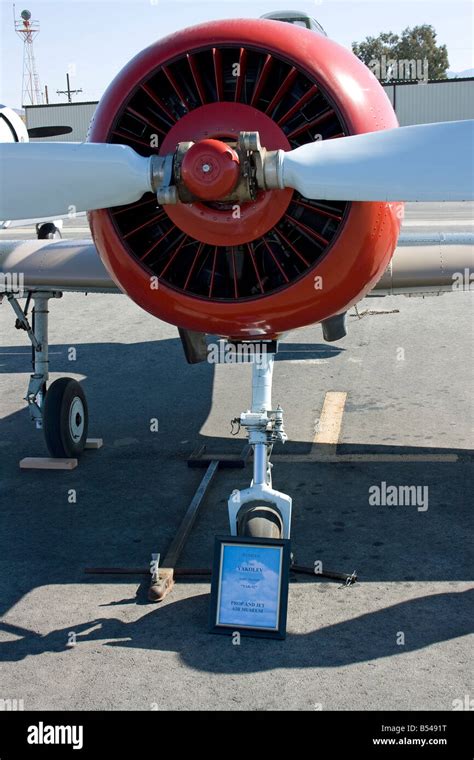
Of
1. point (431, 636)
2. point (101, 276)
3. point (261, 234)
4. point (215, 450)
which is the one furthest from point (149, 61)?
point (215, 450)

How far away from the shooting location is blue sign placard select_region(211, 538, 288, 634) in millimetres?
5336

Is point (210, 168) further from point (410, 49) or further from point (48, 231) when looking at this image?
point (410, 49)

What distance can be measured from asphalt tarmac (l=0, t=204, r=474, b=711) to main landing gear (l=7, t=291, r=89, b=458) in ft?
0.86

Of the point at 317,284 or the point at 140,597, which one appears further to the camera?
the point at 140,597

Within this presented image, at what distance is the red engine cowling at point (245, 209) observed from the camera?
15.4ft

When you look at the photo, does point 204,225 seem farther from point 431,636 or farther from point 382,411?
point 382,411

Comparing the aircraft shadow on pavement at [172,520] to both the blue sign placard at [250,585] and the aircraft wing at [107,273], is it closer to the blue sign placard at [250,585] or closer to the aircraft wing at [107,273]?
the blue sign placard at [250,585]

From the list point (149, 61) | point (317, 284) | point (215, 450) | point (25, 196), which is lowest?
point (215, 450)

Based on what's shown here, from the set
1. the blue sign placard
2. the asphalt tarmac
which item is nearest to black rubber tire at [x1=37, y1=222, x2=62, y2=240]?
the asphalt tarmac

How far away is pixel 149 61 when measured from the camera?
480 cm

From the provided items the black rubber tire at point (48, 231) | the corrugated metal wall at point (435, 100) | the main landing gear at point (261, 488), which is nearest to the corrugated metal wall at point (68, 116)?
the corrugated metal wall at point (435, 100)

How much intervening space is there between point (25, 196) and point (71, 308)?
1138cm

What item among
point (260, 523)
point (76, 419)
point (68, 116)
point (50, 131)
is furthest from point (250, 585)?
A: point (68, 116)

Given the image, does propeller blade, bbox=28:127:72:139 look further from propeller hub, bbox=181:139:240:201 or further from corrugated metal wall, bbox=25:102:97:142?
corrugated metal wall, bbox=25:102:97:142
